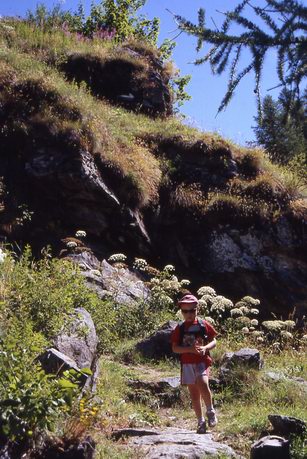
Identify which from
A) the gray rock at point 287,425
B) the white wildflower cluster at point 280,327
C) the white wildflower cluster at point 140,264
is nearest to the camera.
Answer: the gray rock at point 287,425

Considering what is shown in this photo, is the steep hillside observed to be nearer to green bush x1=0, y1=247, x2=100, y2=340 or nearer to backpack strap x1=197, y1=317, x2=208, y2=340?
green bush x1=0, y1=247, x2=100, y2=340

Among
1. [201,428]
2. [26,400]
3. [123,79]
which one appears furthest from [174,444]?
[123,79]

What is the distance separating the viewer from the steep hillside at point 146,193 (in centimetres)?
1206

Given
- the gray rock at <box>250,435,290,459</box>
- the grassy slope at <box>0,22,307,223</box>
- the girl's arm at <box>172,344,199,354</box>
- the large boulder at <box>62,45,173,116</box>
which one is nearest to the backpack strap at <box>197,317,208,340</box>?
the girl's arm at <box>172,344,199,354</box>

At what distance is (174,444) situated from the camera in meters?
5.44

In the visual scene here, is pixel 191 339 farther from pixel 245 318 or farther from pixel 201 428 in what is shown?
pixel 245 318

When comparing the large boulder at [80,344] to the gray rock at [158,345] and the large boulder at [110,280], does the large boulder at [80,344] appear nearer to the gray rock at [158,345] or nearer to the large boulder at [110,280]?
the gray rock at [158,345]

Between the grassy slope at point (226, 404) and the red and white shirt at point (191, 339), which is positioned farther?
the red and white shirt at point (191, 339)

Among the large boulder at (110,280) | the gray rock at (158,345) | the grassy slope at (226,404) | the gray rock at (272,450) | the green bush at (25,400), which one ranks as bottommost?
the large boulder at (110,280)

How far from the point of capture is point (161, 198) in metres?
13.6

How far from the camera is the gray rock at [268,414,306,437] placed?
5594 mm

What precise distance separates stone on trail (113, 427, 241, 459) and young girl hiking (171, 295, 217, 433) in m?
0.43

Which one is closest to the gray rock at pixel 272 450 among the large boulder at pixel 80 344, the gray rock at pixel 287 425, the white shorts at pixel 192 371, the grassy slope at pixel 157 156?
the gray rock at pixel 287 425

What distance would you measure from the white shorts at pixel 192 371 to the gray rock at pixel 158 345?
2557 millimetres
